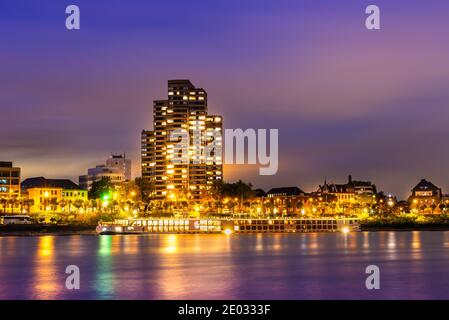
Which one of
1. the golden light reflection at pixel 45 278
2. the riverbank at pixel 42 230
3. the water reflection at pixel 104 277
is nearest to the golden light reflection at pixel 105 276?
the water reflection at pixel 104 277

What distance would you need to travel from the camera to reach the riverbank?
158750 mm

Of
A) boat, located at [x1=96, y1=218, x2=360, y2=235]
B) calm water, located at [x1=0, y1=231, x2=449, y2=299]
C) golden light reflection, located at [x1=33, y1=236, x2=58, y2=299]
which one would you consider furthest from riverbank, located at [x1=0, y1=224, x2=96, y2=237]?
golden light reflection, located at [x1=33, y1=236, x2=58, y2=299]

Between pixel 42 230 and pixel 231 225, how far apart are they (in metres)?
43.5

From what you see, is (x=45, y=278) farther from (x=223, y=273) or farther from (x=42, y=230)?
(x=42, y=230)

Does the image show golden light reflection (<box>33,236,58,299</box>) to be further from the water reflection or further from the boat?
the boat

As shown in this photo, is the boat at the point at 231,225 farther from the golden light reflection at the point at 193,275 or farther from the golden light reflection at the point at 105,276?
the golden light reflection at the point at 193,275

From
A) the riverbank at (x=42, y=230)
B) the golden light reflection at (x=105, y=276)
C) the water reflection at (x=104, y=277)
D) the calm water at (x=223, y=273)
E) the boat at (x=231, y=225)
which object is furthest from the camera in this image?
the boat at (x=231, y=225)

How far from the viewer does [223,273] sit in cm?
6800

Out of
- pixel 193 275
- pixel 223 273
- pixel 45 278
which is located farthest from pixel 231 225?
pixel 45 278

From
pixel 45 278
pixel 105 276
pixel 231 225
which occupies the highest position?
pixel 231 225

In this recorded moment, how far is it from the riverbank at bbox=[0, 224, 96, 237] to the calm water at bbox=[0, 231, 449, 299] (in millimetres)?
57465

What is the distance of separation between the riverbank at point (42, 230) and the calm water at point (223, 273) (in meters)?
57.5

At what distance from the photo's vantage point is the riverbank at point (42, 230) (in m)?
159

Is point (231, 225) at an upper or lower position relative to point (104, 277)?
upper
